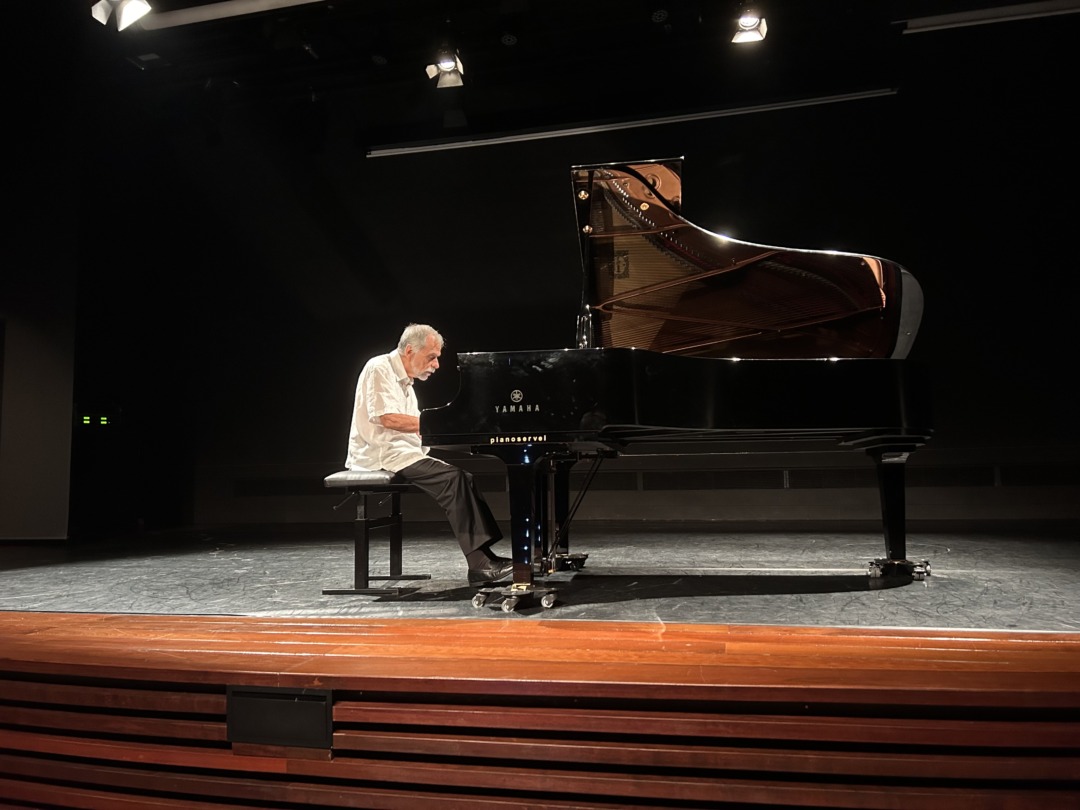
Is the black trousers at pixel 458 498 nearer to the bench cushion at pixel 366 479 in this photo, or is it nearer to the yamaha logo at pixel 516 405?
the bench cushion at pixel 366 479

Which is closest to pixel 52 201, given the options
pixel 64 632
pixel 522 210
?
pixel 522 210

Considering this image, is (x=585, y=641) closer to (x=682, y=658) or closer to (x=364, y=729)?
(x=682, y=658)

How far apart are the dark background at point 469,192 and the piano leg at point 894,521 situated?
286 centimetres

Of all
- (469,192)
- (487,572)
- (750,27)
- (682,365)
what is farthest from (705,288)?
(469,192)

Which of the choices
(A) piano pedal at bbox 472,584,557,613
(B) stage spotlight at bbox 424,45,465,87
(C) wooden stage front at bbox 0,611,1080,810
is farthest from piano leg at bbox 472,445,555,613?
(B) stage spotlight at bbox 424,45,465,87

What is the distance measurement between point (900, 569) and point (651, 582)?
94 centimetres

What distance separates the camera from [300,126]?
17.3 feet

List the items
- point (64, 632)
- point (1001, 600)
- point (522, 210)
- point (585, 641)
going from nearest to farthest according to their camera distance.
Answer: point (585, 641), point (64, 632), point (1001, 600), point (522, 210)

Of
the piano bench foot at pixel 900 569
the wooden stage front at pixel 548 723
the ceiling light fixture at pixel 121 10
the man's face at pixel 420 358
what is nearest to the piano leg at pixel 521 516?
the wooden stage front at pixel 548 723

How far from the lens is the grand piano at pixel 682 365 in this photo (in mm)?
2133

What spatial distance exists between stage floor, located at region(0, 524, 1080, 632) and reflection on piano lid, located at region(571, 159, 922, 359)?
2.97ft

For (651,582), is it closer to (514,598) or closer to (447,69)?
(514,598)

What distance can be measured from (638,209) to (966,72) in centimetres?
373

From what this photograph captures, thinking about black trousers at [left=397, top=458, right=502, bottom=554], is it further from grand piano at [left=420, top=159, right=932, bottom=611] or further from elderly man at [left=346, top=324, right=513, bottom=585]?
grand piano at [left=420, top=159, right=932, bottom=611]
